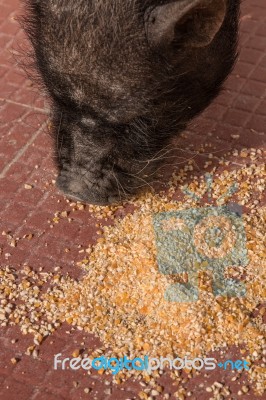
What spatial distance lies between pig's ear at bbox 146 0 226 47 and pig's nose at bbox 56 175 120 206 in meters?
0.89

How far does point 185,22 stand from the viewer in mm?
3098

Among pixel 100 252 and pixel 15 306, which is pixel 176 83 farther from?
pixel 15 306

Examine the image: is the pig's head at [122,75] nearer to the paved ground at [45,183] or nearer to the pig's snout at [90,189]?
the pig's snout at [90,189]

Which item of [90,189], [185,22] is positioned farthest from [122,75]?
[90,189]

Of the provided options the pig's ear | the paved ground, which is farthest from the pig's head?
the paved ground

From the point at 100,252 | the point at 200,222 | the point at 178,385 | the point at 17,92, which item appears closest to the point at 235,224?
the point at 200,222

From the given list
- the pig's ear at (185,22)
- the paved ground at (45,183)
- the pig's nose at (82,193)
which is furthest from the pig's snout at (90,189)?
the pig's ear at (185,22)

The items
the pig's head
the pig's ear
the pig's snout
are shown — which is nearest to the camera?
the pig's ear

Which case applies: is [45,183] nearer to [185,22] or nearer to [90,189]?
[90,189]

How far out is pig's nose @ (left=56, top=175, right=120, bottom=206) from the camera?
144 inches

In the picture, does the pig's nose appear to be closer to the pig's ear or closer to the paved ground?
the paved ground

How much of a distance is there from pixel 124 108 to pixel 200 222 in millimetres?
778

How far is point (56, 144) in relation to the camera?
366cm

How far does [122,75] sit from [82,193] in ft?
2.47
